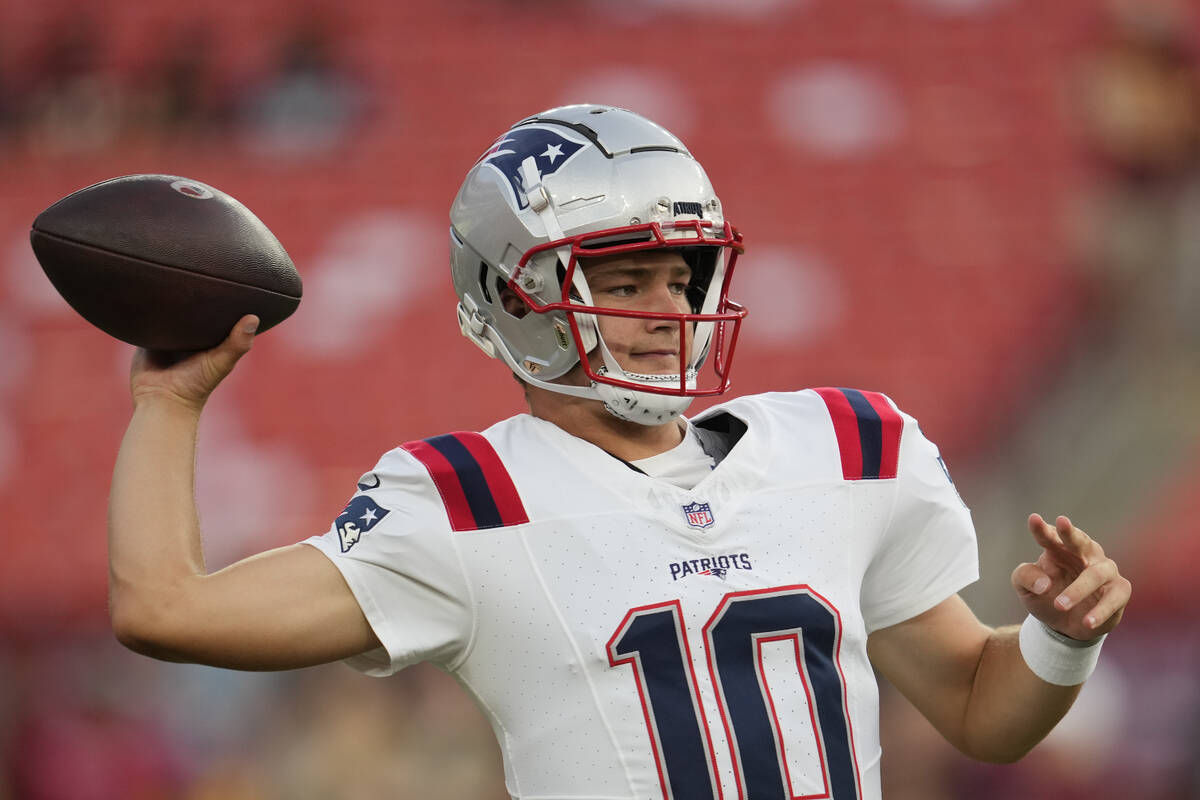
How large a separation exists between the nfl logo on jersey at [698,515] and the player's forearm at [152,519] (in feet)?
2.04

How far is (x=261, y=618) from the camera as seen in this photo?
5.87 ft

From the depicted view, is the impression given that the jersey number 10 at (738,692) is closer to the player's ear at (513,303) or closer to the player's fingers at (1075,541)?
the player's fingers at (1075,541)

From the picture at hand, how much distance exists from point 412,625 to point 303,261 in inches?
179

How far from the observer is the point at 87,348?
6.01 metres

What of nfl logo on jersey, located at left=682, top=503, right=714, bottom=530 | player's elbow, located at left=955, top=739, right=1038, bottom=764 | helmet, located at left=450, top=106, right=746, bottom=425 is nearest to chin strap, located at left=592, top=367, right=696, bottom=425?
helmet, located at left=450, top=106, right=746, bottom=425

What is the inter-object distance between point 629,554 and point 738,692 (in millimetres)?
221

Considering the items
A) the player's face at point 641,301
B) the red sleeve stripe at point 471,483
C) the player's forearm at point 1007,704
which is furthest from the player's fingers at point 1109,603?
the red sleeve stripe at point 471,483

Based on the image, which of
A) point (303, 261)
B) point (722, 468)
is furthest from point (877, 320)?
point (722, 468)

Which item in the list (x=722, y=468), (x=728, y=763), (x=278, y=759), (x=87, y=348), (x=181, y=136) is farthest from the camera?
(x=181, y=136)

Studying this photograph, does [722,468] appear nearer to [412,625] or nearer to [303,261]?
[412,625]

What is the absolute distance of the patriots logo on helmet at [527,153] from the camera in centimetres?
213

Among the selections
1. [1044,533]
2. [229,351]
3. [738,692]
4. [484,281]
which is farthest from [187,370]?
[1044,533]

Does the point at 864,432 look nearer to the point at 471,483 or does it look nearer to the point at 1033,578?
the point at 1033,578

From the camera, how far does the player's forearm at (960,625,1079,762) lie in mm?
2072
